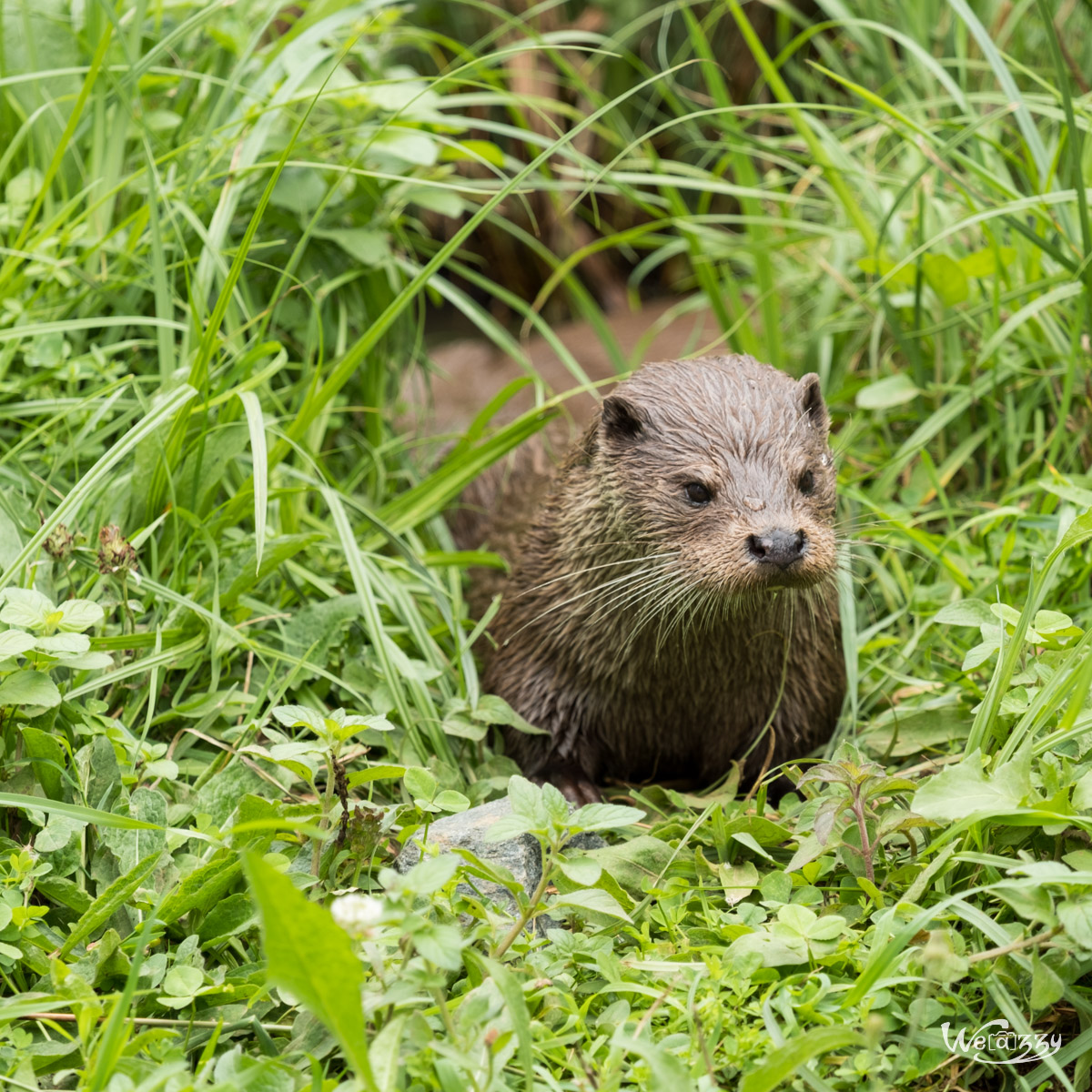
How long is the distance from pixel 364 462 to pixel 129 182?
0.90 meters

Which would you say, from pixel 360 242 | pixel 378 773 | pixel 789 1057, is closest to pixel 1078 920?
pixel 789 1057

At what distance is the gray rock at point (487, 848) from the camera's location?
2.07m

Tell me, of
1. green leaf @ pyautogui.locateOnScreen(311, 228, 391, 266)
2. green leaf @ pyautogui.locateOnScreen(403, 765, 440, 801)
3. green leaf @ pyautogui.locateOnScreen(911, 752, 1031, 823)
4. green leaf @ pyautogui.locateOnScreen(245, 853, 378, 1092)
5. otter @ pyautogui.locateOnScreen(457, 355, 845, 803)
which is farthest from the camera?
green leaf @ pyautogui.locateOnScreen(311, 228, 391, 266)

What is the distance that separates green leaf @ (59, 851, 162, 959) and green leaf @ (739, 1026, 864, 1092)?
3.09 feet

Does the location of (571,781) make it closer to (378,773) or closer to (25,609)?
(378,773)

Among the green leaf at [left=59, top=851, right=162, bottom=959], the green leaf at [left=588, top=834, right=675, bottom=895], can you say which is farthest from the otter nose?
the green leaf at [left=59, top=851, right=162, bottom=959]

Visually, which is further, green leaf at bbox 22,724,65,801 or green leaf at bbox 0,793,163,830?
green leaf at bbox 22,724,65,801

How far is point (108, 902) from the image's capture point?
1900mm

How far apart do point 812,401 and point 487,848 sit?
1.15 meters

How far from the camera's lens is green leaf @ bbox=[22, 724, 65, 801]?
6.77 feet

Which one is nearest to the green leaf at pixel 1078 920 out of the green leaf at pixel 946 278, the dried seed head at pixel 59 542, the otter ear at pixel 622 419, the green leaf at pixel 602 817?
the green leaf at pixel 602 817

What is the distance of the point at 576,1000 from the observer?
6.23 ft

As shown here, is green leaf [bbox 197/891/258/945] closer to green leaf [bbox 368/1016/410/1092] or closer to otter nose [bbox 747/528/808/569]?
green leaf [bbox 368/1016/410/1092]

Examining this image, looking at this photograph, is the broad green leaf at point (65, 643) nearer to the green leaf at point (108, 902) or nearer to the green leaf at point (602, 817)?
the green leaf at point (108, 902)
